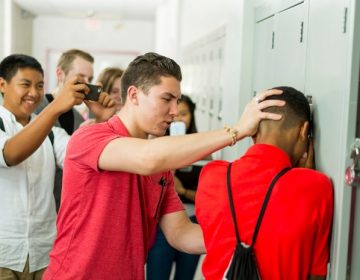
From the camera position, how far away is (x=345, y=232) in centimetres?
137

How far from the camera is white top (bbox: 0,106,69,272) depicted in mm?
2086

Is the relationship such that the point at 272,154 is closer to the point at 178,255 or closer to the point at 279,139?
the point at 279,139

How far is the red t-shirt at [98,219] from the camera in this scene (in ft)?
5.29

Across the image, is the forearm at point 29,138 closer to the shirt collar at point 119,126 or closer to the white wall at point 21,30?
the shirt collar at point 119,126

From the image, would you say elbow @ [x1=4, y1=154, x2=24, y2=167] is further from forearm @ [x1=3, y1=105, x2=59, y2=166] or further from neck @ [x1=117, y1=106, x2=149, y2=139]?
neck @ [x1=117, y1=106, x2=149, y2=139]

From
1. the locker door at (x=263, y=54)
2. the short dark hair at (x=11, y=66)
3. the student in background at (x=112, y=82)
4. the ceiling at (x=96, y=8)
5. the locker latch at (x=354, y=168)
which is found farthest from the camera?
the ceiling at (x=96, y=8)

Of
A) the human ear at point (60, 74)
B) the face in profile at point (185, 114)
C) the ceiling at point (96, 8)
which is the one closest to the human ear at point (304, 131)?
the human ear at point (60, 74)

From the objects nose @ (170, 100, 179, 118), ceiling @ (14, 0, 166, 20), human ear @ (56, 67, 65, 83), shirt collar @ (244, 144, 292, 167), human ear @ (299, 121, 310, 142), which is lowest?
shirt collar @ (244, 144, 292, 167)

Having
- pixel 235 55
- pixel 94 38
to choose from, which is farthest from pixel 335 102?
pixel 94 38

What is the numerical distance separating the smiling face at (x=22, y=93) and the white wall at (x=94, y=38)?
875 centimetres

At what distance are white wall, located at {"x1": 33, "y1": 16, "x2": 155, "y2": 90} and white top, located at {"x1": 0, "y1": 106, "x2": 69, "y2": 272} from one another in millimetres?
9012

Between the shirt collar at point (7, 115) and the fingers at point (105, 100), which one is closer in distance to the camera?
the fingers at point (105, 100)

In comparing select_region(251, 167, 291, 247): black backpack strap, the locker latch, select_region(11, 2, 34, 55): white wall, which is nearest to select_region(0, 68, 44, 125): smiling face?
select_region(251, 167, 291, 247): black backpack strap

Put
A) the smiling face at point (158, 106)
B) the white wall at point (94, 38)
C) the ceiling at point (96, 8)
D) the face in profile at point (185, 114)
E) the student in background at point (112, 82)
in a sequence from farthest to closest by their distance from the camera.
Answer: the white wall at point (94, 38), the ceiling at point (96, 8), the face in profile at point (185, 114), the student in background at point (112, 82), the smiling face at point (158, 106)
